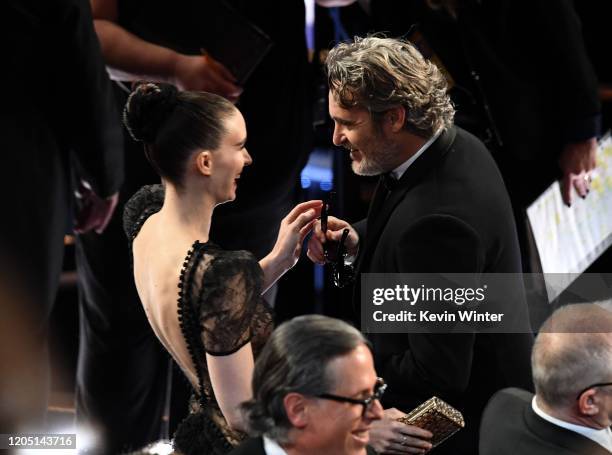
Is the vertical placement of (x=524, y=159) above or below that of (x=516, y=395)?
above

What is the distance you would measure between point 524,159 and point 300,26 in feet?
3.19

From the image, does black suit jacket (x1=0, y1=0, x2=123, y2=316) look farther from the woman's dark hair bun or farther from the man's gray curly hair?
the man's gray curly hair

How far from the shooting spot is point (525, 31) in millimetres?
3846

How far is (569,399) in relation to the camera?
292cm

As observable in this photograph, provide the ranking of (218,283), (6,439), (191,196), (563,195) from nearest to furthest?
(218,283)
(191,196)
(6,439)
(563,195)

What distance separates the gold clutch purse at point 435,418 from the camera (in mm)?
3125

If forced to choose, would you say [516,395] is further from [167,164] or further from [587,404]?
[167,164]

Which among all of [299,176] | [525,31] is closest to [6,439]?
[299,176]

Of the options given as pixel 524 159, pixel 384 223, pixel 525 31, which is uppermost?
pixel 525 31

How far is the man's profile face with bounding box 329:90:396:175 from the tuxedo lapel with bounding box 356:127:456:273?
0.08 m

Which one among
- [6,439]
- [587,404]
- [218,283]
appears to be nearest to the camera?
[587,404]

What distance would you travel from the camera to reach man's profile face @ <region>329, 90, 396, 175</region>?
3.38 m

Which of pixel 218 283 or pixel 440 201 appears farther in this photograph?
pixel 440 201

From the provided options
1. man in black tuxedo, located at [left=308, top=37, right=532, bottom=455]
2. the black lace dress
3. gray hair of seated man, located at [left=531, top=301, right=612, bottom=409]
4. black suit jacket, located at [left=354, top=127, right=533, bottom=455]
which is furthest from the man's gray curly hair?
gray hair of seated man, located at [left=531, top=301, right=612, bottom=409]
